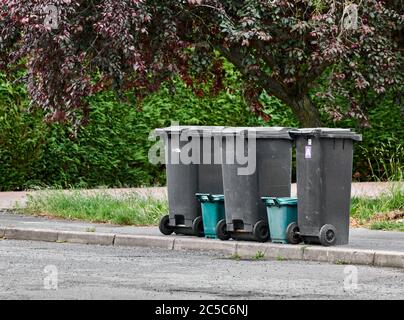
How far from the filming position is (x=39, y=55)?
16.8m

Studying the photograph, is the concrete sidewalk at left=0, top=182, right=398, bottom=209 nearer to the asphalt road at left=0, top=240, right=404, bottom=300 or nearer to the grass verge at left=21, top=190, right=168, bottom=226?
the grass verge at left=21, top=190, right=168, bottom=226

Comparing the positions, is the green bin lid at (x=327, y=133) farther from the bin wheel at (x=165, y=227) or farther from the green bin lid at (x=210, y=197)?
the bin wheel at (x=165, y=227)

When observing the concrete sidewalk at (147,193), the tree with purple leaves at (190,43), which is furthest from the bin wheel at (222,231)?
the concrete sidewalk at (147,193)

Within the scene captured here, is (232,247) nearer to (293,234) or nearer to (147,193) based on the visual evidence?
(293,234)

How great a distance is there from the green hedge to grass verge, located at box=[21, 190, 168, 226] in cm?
217

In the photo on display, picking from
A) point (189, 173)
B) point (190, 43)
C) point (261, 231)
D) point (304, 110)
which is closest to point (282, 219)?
point (261, 231)

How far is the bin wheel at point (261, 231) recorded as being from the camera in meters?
14.3

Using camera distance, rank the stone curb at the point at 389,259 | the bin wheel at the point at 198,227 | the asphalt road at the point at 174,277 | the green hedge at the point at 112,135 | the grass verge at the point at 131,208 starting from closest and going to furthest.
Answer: the asphalt road at the point at 174,277 → the stone curb at the point at 389,259 → the bin wheel at the point at 198,227 → the grass verge at the point at 131,208 → the green hedge at the point at 112,135

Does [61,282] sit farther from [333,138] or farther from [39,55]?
[39,55]

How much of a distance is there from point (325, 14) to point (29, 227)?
456 centimetres

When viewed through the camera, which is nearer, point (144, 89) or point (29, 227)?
point (29, 227)

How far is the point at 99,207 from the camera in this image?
1802 cm
